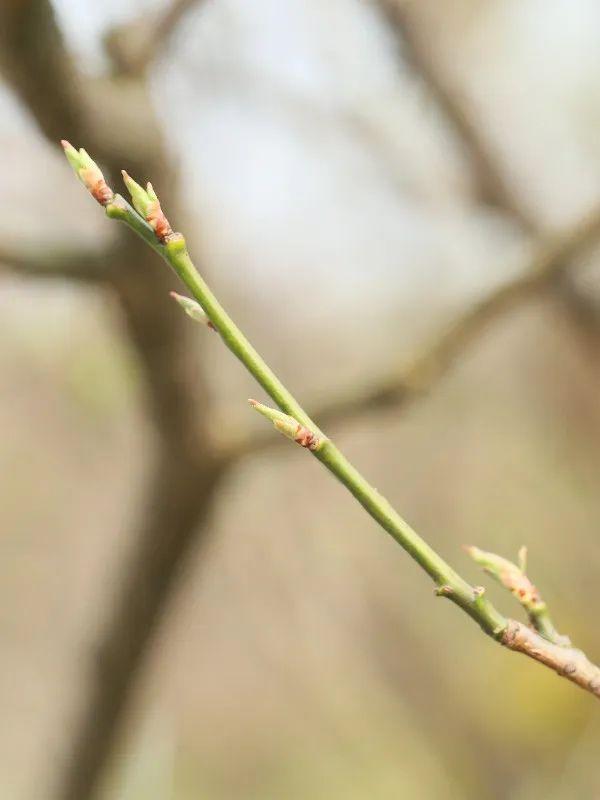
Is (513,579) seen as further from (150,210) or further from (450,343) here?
(450,343)

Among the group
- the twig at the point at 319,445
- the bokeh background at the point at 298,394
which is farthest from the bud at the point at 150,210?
the bokeh background at the point at 298,394

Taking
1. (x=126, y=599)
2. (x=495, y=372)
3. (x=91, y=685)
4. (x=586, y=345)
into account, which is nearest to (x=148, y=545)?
(x=126, y=599)

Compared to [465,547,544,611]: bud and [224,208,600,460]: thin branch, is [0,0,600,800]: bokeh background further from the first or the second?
[465,547,544,611]: bud

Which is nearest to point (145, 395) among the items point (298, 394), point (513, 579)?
point (298, 394)

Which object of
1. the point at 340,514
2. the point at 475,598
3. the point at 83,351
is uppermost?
the point at 83,351

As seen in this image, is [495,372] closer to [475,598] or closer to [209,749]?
[209,749]

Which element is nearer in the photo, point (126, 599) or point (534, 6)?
point (126, 599)

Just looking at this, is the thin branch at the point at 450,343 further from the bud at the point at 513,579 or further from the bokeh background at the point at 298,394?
the bud at the point at 513,579
